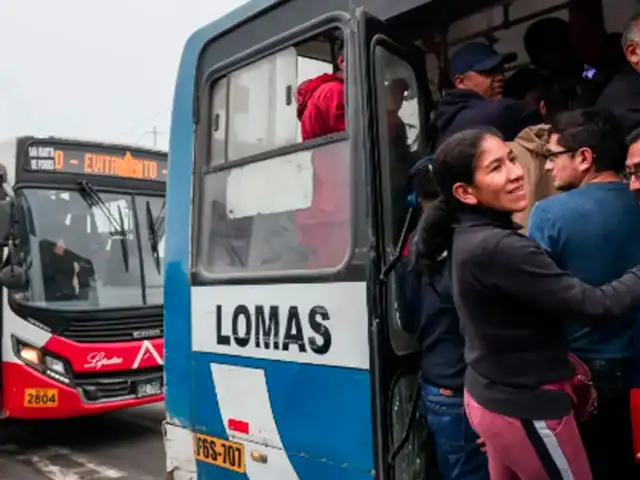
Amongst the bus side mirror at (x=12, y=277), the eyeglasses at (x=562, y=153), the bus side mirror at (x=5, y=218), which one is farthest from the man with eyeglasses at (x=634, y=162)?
the bus side mirror at (x=12, y=277)

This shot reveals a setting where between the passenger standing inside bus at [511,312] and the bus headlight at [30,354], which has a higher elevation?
the passenger standing inside bus at [511,312]

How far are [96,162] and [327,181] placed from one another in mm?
4930

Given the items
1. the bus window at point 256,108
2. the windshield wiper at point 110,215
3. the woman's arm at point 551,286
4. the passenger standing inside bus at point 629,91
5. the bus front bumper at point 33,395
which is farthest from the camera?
the windshield wiper at point 110,215

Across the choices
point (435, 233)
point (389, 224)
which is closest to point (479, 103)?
point (389, 224)

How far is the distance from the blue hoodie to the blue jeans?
0.86m

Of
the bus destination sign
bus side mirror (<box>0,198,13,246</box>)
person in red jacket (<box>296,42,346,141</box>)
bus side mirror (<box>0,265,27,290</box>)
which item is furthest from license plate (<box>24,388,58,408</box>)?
person in red jacket (<box>296,42,346,141</box>)

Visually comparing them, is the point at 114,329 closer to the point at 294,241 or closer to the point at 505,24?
the point at 294,241

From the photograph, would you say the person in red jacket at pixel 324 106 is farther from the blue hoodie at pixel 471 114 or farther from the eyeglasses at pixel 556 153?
the eyeglasses at pixel 556 153

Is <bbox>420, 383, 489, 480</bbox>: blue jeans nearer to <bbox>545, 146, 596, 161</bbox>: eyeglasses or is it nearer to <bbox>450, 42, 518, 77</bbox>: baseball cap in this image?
<bbox>545, 146, 596, 161</bbox>: eyeglasses

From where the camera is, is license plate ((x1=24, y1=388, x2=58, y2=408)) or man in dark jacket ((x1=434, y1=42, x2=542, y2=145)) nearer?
man in dark jacket ((x1=434, y1=42, x2=542, y2=145))

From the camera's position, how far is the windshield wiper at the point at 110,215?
6739mm

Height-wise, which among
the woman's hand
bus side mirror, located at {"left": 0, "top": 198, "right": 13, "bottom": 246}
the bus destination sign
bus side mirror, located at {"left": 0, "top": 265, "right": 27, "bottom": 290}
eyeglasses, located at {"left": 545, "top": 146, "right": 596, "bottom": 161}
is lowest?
the woman's hand

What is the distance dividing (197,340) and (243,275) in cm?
39

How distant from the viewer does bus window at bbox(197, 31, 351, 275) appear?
250cm
